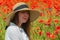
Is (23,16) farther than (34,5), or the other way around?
(34,5)

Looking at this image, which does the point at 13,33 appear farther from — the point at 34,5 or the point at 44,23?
the point at 34,5

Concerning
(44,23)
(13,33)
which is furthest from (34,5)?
(13,33)

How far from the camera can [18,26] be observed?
436cm

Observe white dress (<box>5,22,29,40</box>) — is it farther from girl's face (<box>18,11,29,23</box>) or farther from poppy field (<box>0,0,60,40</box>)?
poppy field (<box>0,0,60,40</box>)

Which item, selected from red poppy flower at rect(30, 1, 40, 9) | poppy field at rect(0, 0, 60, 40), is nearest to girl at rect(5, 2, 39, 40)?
poppy field at rect(0, 0, 60, 40)

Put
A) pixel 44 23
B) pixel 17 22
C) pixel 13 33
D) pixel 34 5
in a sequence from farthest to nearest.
Result: pixel 34 5 < pixel 44 23 < pixel 17 22 < pixel 13 33

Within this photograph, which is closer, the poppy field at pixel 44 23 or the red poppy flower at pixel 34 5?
the poppy field at pixel 44 23

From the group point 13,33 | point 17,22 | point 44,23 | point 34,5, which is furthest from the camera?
point 34,5

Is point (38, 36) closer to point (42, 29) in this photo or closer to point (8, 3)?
point (42, 29)

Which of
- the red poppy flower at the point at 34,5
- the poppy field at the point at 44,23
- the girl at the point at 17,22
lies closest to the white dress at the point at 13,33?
the girl at the point at 17,22

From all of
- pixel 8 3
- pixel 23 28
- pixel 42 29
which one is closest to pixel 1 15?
pixel 8 3

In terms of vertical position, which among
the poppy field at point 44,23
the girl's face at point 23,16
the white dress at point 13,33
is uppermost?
the girl's face at point 23,16

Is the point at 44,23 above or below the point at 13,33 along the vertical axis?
below

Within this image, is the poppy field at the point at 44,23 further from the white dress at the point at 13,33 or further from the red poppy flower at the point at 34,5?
the white dress at the point at 13,33
